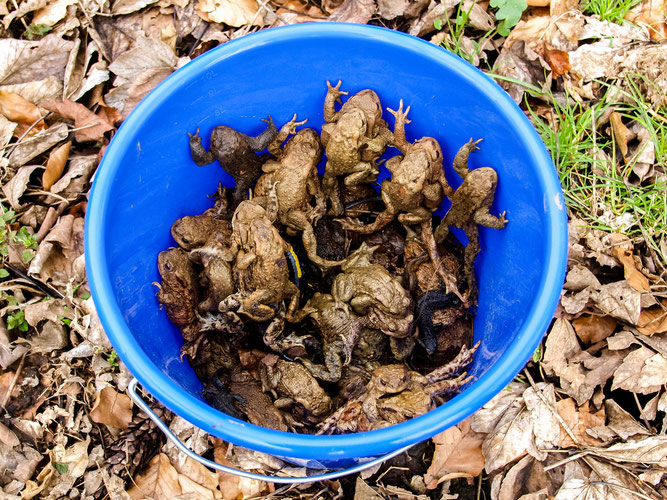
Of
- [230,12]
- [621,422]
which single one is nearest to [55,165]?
[230,12]

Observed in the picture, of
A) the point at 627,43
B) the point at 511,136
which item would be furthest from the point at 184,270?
the point at 627,43

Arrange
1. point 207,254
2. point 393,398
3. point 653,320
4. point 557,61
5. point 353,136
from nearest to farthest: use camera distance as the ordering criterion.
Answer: point 393,398 < point 353,136 < point 207,254 < point 653,320 < point 557,61

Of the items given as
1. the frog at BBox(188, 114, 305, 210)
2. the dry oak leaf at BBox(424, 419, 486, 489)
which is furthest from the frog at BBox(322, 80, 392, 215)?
the dry oak leaf at BBox(424, 419, 486, 489)

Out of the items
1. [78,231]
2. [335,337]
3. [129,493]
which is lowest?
[129,493]

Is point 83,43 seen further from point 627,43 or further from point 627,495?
point 627,495

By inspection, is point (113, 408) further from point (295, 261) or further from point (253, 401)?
point (295, 261)

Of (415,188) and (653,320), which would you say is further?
(653,320)

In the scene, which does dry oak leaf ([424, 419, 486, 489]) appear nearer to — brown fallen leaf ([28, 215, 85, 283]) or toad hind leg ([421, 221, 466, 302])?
toad hind leg ([421, 221, 466, 302])
